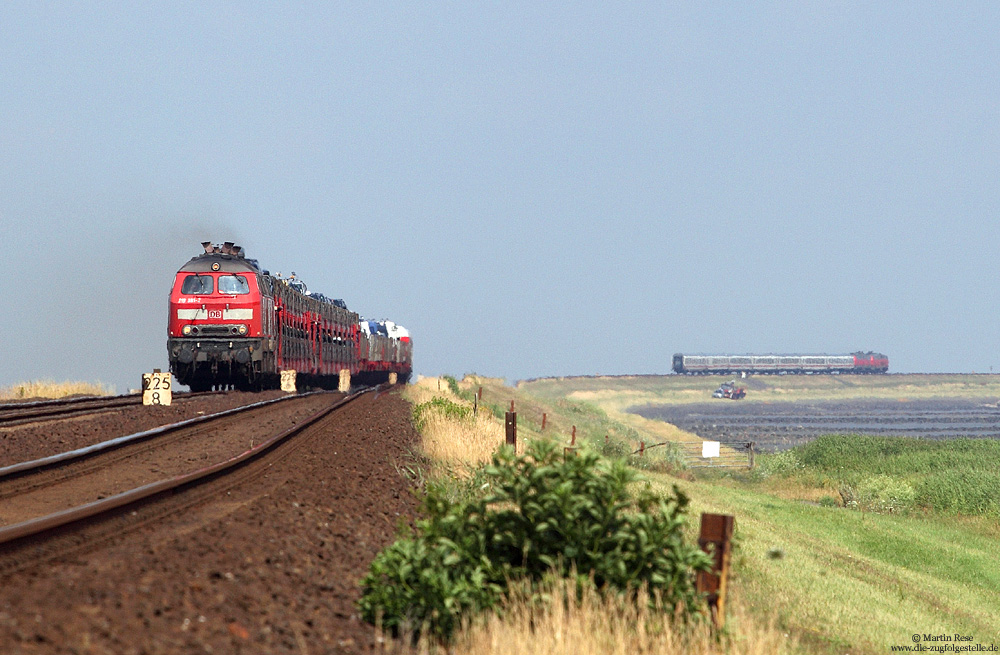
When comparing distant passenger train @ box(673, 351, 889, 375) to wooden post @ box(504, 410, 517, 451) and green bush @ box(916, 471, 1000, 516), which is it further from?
wooden post @ box(504, 410, 517, 451)

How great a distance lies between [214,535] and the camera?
7586 mm

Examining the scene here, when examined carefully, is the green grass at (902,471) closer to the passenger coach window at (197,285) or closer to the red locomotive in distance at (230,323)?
the red locomotive in distance at (230,323)

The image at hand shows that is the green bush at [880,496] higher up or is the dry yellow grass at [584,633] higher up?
the dry yellow grass at [584,633]

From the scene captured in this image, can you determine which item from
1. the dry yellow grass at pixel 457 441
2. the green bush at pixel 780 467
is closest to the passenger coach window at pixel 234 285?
the dry yellow grass at pixel 457 441

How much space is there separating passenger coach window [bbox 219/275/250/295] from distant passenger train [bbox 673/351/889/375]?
463ft

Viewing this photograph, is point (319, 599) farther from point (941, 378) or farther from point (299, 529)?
point (941, 378)

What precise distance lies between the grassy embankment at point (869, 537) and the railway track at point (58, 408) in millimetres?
12855

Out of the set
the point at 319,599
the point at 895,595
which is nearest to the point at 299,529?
the point at 319,599

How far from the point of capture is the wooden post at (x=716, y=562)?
6285 millimetres

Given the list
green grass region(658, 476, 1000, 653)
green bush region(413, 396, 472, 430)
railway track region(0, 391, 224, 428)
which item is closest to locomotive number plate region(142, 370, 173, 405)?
railway track region(0, 391, 224, 428)

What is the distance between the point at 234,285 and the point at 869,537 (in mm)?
18163

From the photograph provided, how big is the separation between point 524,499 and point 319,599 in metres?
1.43

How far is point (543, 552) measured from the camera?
642 cm

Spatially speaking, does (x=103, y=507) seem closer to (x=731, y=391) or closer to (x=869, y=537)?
(x=869, y=537)
